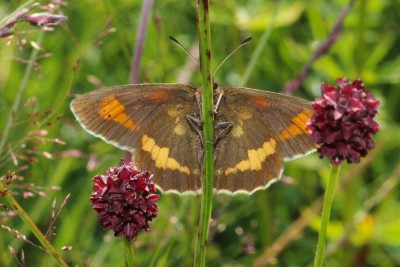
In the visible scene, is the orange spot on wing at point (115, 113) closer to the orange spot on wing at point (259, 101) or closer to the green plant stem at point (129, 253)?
the orange spot on wing at point (259, 101)

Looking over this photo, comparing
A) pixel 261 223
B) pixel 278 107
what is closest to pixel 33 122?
pixel 278 107

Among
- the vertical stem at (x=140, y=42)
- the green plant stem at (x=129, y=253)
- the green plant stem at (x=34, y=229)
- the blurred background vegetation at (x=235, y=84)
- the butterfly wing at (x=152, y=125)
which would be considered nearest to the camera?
the green plant stem at (x=34, y=229)

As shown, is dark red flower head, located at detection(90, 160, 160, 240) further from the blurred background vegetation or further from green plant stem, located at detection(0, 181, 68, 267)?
the blurred background vegetation

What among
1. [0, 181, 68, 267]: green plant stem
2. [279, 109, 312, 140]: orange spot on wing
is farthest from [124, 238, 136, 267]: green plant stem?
[279, 109, 312, 140]: orange spot on wing

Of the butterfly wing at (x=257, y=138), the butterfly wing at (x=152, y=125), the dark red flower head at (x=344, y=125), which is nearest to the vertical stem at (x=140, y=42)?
the butterfly wing at (x=152, y=125)

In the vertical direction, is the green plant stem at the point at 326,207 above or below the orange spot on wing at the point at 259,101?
below

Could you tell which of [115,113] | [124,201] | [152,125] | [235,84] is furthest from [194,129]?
[235,84]
